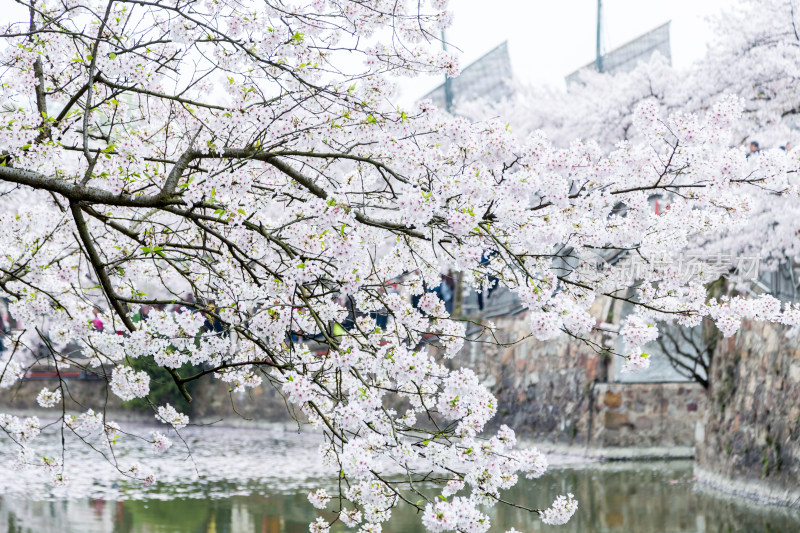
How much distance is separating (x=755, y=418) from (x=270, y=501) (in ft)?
20.2

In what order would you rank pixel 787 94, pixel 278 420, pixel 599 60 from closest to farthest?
pixel 787 94
pixel 278 420
pixel 599 60

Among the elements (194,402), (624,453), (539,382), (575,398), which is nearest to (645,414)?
(624,453)

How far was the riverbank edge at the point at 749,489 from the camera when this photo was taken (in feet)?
31.6

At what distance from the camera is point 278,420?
785 inches

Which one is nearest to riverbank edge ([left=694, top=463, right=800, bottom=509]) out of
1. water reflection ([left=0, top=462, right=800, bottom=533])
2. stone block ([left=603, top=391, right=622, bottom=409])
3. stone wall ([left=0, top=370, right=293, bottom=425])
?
water reflection ([left=0, top=462, right=800, bottom=533])

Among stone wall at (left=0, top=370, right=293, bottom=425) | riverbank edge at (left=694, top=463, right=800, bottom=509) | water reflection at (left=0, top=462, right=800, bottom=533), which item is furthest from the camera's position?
stone wall at (left=0, top=370, right=293, bottom=425)

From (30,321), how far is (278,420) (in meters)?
15.3

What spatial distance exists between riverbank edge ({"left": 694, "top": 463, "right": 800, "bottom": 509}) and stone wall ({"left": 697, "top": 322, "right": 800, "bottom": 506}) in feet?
0.04

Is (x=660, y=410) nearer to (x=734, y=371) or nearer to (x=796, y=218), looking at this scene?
(x=734, y=371)

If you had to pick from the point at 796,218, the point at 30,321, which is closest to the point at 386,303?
the point at 30,321

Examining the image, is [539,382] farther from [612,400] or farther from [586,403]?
[612,400]

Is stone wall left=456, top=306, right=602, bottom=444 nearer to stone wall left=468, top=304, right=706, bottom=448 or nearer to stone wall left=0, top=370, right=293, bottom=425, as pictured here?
stone wall left=468, top=304, right=706, bottom=448

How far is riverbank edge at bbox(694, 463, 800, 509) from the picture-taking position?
9633 millimetres

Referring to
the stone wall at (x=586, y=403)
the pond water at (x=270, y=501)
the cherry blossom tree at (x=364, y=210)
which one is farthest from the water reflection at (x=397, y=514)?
the cherry blossom tree at (x=364, y=210)
